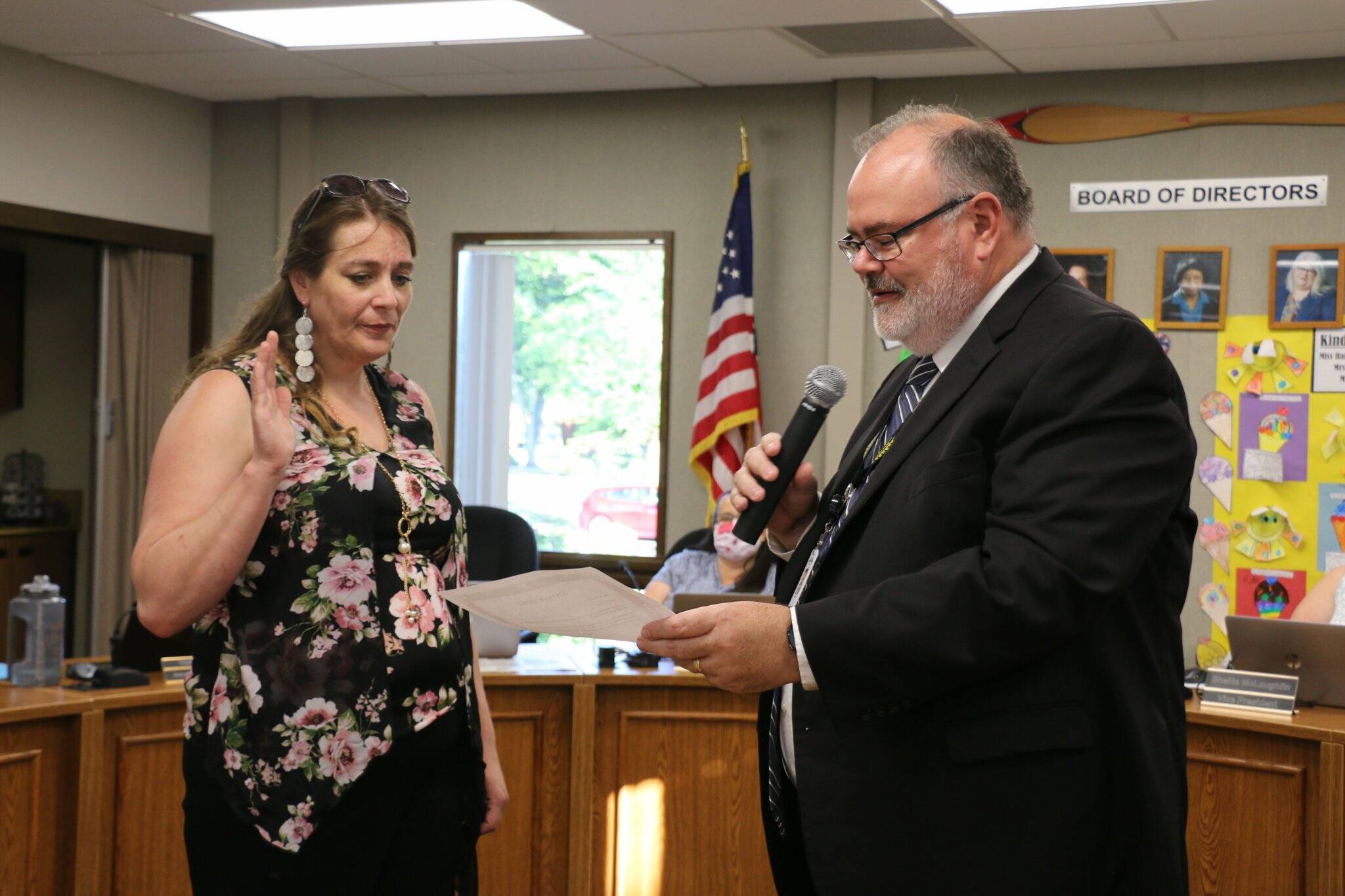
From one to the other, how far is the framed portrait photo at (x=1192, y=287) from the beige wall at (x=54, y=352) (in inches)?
208

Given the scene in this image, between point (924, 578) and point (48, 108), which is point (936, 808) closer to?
point (924, 578)

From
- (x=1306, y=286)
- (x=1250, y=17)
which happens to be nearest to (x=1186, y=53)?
(x=1250, y=17)

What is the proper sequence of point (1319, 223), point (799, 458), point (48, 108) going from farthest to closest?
point (48, 108)
point (1319, 223)
point (799, 458)

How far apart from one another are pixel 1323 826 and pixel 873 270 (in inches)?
82.8

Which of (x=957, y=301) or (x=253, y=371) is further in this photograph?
(x=253, y=371)

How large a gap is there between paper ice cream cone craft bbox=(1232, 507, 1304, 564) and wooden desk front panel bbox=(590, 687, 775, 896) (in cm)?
253

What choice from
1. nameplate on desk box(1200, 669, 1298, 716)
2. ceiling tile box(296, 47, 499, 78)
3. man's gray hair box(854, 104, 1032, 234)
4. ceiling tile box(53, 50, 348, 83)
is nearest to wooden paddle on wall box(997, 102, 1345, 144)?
ceiling tile box(296, 47, 499, 78)

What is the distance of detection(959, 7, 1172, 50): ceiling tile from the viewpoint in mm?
4266

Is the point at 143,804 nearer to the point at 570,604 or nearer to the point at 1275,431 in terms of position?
the point at 570,604

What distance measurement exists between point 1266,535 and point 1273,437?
1.23 ft

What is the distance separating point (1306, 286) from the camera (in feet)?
16.0

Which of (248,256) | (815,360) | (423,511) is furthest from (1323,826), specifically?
(248,256)

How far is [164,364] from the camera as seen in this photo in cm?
619

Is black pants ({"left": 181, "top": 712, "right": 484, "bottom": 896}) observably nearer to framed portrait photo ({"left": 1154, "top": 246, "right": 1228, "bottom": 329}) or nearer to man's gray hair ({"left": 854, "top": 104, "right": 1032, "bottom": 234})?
man's gray hair ({"left": 854, "top": 104, "right": 1032, "bottom": 234})
